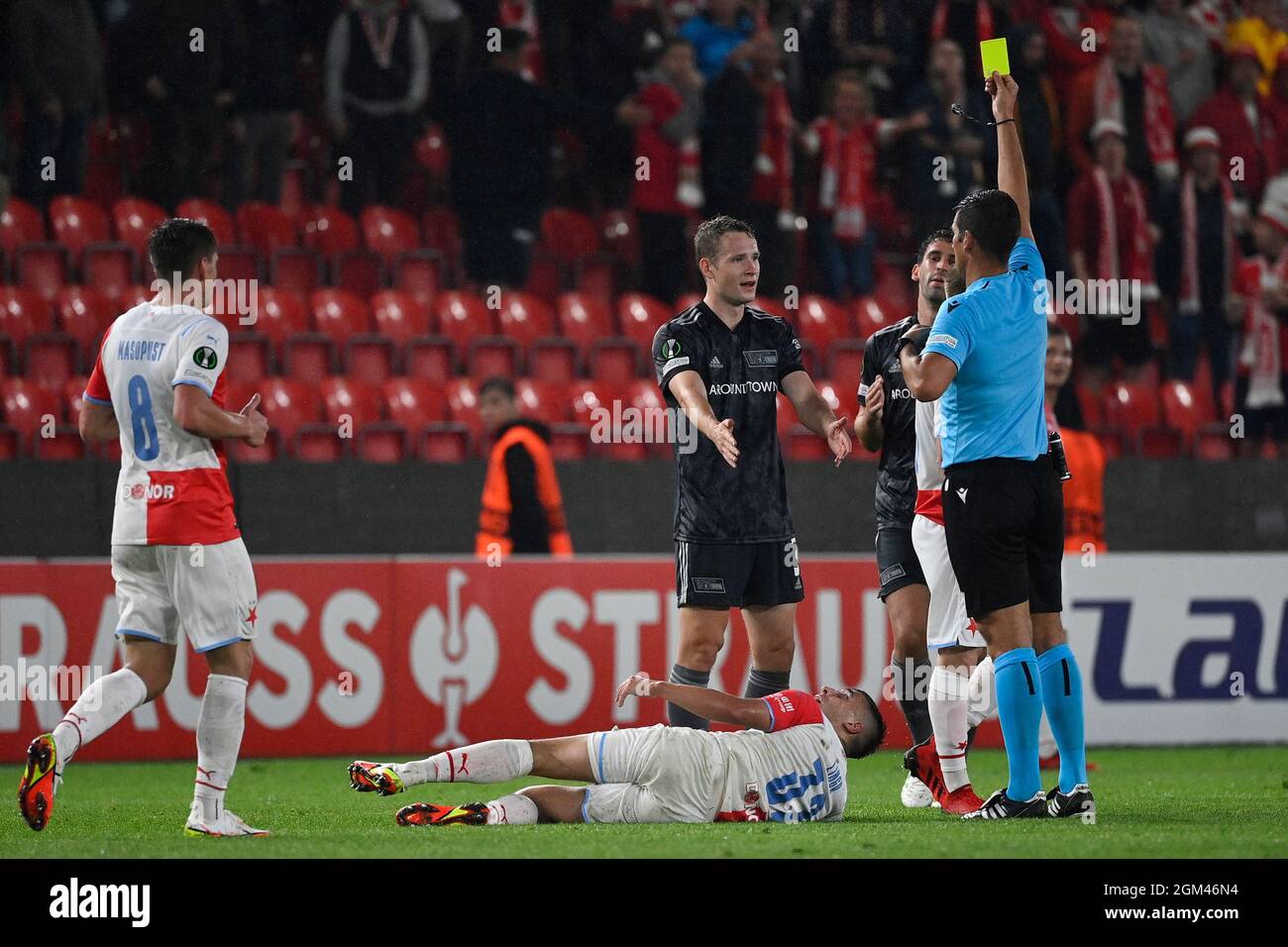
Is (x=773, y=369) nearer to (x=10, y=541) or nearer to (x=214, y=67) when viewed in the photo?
(x=10, y=541)

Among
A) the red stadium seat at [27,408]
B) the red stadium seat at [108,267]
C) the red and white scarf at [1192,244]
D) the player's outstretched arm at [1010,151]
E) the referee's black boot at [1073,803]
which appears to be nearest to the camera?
the referee's black boot at [1073,803]

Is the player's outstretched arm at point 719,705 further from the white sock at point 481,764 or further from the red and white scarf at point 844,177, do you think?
the red and white scarf at point 844,177

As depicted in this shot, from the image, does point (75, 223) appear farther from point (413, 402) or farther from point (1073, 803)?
point (1073, 803)

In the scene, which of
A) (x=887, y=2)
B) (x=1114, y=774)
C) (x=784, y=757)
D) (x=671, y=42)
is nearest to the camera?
(x=784, y=757)

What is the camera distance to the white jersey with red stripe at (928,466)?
279 inches

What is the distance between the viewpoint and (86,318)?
40.8ft

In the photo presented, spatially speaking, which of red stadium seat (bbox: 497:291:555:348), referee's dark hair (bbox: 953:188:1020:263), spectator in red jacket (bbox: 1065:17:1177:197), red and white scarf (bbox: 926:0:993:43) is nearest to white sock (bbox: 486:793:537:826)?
referee's dark hair (bbox: 953:188:1020:263)

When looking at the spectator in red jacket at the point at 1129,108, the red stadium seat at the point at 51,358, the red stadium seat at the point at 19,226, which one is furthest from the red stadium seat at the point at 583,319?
the spectator in red jacket at the point at 1129,108

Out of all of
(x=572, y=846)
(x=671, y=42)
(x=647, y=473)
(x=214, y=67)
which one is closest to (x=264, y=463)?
(x=647, y=473)

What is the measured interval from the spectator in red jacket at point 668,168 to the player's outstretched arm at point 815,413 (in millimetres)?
6376

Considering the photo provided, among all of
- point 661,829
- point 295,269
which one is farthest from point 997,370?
point 295,269

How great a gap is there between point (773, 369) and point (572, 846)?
2312 millimetres

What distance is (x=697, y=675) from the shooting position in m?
6.80

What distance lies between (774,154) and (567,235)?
1.96 meters
